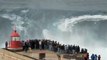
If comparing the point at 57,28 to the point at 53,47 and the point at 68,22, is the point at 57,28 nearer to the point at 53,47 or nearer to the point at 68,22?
the point at 68,22

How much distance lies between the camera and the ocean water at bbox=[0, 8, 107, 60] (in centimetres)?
8751

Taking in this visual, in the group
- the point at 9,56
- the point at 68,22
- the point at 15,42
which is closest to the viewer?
the point at 9,56

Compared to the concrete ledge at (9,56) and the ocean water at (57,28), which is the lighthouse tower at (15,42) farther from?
the ocean water at (57,28)

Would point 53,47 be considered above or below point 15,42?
below

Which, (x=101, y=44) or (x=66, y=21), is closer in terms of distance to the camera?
(x=101, y=44)

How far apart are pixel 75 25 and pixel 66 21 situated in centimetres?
858

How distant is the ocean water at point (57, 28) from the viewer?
87512mm

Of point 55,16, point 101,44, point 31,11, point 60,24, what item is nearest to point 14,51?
point 101,44

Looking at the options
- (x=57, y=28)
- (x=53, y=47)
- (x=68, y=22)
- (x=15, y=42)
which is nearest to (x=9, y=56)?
(x=15, y=42)

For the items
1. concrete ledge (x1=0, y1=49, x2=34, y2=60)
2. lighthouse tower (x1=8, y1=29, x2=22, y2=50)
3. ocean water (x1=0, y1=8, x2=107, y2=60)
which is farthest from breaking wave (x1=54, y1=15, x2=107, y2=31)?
concrete ledge (x1=0, y1=49, x2=34, y2=60)

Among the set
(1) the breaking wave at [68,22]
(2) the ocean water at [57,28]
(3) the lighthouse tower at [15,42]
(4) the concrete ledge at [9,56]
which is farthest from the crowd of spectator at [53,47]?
(1) the breaking wave at [68,22]

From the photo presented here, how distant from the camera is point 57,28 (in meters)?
105

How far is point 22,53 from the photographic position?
151 ft

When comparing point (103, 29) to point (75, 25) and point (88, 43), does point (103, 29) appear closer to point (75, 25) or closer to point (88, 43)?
point (75, 25)
